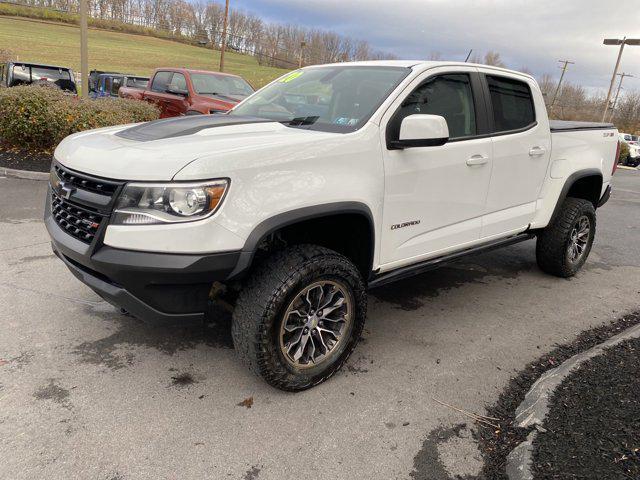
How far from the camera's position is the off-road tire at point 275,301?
2.62 meters

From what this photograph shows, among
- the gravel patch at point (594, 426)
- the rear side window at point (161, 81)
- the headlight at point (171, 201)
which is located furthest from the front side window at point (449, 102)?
the rear side window at point (161, 81)

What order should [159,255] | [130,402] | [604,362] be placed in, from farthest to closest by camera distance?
[604,362] < [130,402] < [159,255]

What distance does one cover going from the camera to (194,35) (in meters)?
77.1

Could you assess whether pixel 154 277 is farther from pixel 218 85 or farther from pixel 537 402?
pixel 218 85

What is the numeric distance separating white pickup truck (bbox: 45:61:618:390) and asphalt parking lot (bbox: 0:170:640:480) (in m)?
0.35

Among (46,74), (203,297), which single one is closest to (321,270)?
Result: (203,297)

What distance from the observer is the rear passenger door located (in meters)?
3.95

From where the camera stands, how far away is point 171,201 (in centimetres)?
239

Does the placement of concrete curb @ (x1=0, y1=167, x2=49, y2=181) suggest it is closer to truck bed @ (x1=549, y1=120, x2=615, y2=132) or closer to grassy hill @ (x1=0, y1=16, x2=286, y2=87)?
truck bed @ (x1=549, y1=120, x2=615, y2=132)

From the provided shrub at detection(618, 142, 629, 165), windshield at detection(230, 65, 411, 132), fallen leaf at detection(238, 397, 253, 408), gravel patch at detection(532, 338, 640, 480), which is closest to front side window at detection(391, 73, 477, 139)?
windshield at detection(230, 65, 411, 132)

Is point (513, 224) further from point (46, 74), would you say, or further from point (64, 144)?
point (46, 74)

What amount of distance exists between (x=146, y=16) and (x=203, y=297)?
288 ft

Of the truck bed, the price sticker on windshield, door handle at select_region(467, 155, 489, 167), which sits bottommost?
door handle at select_region(467, 155, 489, 167)

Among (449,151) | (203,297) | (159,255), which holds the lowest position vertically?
(203,297)
